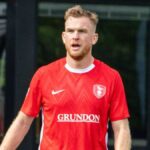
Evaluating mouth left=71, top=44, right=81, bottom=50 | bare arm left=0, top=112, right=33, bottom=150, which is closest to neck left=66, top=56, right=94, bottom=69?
mouth left=71, top=44, right=81, bottom=50

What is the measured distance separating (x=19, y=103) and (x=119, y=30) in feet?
5.87

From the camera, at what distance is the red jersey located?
462 centimetres

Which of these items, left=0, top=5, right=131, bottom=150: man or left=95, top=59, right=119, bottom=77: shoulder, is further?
left=95, top=59, right=119, bottom=77: shoulder

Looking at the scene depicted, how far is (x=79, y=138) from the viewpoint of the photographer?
4641mm

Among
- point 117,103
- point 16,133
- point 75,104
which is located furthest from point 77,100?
point 16,133

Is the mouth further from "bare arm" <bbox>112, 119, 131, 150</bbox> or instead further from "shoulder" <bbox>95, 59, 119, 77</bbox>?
"bare arm" <bbox>112, 119, 131, 150</bbox>

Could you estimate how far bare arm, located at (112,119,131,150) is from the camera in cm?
466

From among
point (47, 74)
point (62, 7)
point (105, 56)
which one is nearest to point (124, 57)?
point (105, 56)


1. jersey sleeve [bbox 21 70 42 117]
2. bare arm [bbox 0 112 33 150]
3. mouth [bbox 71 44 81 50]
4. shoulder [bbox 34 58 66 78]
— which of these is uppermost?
mouth [bbox 71 44 81 50]

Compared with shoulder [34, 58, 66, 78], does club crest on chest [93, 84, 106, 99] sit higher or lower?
lower

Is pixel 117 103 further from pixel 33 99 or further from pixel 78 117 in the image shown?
pixel 33 99

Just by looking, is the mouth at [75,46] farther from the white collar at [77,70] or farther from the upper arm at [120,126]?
the upper arm at [120,126]

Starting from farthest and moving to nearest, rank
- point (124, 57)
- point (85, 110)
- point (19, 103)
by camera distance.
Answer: point (124, 57) < point (19, 103) < point (85, 110)

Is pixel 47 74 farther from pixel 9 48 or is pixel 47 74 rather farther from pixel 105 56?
pixel 105 56
